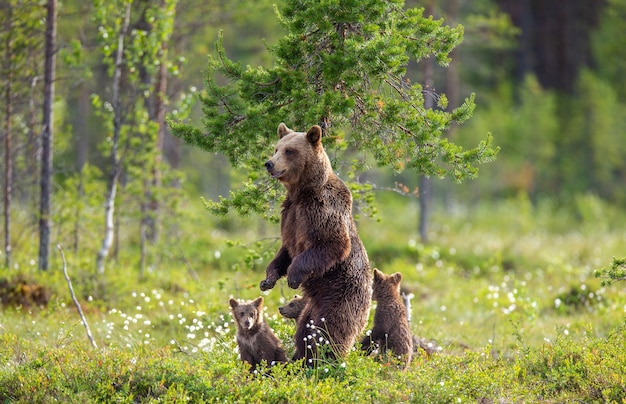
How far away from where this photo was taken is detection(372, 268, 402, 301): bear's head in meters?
8.78

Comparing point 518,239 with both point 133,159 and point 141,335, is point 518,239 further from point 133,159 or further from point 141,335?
point 141,335

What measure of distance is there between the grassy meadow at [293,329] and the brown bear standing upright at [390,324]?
0.27 m

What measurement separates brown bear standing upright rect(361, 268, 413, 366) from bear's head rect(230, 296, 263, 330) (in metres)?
1.30

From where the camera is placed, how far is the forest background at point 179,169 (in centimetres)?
1299

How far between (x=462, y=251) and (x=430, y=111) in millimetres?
11873

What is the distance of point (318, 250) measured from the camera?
774 cm

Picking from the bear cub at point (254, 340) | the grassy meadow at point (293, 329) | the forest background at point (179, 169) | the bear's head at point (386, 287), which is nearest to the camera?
the grassy meadow at point (293, 329)

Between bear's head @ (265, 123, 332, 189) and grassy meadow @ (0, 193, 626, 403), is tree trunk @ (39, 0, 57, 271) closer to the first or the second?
grassy meadow @ (0, 193, 626, 403)

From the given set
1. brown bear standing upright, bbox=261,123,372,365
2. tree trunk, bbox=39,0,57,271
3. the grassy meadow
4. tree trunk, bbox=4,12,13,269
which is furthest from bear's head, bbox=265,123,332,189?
tree trunk, bbox=4,12,13,269

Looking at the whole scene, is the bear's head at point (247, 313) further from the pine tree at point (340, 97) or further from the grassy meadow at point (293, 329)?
the pine tree at point (340, 97)

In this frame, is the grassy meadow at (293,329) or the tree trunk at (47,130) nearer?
the grassy meadow at (293,329)

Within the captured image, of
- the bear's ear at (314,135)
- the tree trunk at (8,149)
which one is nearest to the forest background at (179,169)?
the tree trunk at (8,149)

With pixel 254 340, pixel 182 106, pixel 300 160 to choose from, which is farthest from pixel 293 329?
pixel 182 106

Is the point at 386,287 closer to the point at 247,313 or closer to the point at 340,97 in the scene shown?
the point at 247,313
